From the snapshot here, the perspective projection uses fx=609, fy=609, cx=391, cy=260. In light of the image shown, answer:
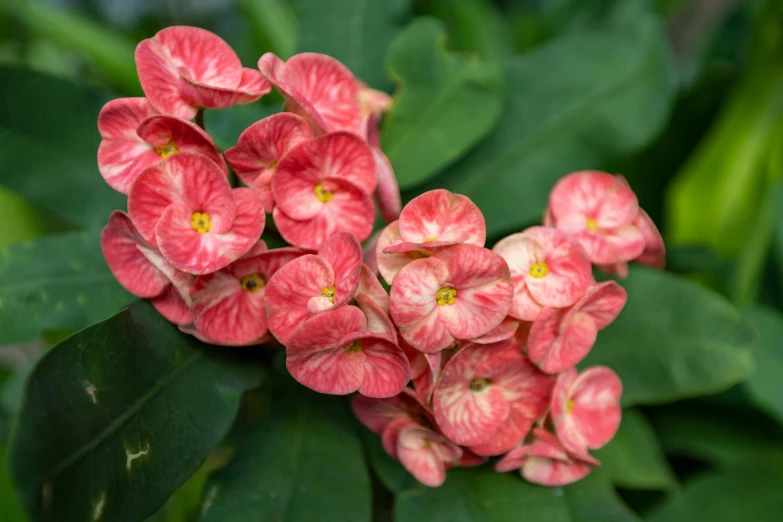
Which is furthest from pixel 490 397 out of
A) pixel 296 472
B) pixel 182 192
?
pixel 182 192

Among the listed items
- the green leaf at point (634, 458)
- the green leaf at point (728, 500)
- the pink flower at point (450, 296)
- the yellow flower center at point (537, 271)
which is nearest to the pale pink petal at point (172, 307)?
the pink flower at point (450, 296)

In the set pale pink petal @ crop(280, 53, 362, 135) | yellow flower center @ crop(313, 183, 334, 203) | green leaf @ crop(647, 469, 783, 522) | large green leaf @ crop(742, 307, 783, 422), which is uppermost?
pale pink petal @ crop(280, 53, 362, 135)

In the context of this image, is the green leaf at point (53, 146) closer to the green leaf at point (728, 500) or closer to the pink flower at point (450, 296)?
the pink flower at point (450, 296)

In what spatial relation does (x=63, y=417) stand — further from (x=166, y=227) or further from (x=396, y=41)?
(x=396, y=41)

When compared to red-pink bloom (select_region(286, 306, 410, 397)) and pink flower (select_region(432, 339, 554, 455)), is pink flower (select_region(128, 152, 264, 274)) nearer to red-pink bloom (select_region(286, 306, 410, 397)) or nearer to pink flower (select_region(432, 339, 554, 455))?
red-pink bloom (select_region(286, 306, 410, 397))

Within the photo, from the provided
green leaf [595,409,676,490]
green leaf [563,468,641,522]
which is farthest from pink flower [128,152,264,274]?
green leaf [595,409,676,490]

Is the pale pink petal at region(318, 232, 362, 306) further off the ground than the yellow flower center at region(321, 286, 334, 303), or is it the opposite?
the pale pink petal at region(318, 232, 362, 306)
